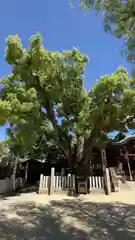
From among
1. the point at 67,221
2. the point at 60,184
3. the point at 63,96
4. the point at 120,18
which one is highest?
the point at 63,96

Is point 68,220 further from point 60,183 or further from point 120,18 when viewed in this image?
point 120,18

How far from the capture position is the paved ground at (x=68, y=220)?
5562mm

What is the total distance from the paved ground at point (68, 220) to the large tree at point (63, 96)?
4289 mm

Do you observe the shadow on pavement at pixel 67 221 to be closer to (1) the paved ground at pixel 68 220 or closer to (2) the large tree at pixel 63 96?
(1) the paved ground at pixel 68 220

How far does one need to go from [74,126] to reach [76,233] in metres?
8.60

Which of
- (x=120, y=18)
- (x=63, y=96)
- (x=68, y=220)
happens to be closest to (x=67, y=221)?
(x=68, y=220)

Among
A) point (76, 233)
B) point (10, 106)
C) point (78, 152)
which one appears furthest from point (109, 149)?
point (76, 233)

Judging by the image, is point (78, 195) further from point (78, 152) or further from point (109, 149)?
point (109, 149)

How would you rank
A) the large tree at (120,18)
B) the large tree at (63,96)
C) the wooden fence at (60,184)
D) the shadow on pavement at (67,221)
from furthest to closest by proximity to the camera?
the wooden fence at (60,184) < the large tree at (63,96) < the large tree at (120,18) < the shadow on pavement at (67,221)

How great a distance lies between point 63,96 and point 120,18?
791 cm

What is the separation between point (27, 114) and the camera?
11945mm

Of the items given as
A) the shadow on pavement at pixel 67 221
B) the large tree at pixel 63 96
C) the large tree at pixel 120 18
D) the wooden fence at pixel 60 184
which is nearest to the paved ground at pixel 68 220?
the shadow on pavement at pixel 67 221

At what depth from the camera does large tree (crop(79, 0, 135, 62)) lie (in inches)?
249

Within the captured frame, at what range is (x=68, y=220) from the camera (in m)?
6.96
